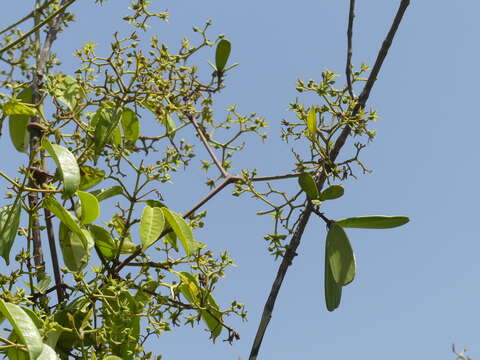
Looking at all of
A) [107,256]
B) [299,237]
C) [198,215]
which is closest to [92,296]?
[107,256]

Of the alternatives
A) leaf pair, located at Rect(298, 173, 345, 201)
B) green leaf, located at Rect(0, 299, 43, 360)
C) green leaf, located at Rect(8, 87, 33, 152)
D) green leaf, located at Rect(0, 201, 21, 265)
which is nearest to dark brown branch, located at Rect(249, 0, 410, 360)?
leaf pair, located at Rect(298, 173, 345, 201)

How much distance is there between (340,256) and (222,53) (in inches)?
17.1

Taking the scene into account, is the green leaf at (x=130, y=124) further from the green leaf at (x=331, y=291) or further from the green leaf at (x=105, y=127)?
the green leaf at (x=331, y=291)

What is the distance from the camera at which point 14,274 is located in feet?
3.79

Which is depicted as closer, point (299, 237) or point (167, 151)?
point (299, 237)

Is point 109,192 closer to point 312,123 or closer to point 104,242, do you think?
point 104,242

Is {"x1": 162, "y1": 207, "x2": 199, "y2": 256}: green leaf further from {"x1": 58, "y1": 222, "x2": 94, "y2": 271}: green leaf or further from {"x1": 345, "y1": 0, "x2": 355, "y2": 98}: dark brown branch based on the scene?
{"x1": 345, "y1": 0, "x2": 355, "y2": 98}: dark brown branch

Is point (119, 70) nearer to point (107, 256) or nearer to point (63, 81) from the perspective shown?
point (63, 81)

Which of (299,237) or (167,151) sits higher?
(167,151)

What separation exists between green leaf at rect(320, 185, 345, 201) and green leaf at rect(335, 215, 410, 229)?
4 centimetres

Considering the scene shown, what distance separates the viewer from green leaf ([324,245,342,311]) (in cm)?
105

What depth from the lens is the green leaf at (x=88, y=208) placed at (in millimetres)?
1159

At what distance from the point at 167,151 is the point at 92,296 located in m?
0.28

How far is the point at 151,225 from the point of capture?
1163 mm
